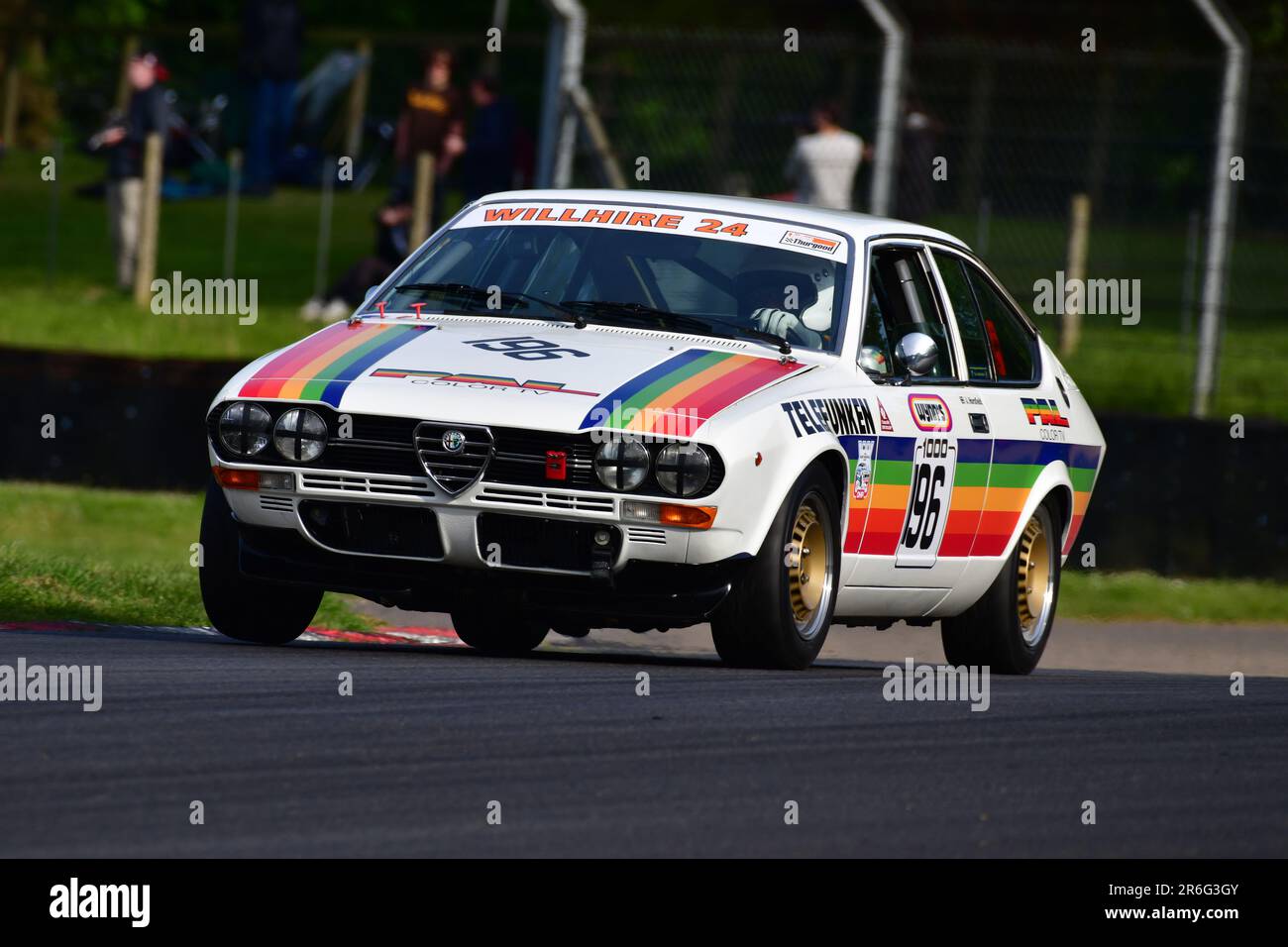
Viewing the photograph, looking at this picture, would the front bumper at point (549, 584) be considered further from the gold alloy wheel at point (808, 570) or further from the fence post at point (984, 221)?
the fence post at point (984, 221)

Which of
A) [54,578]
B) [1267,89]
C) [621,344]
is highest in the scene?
[1267,89]

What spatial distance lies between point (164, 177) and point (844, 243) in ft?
78.8

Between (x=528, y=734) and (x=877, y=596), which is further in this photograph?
(x=877, y=596)

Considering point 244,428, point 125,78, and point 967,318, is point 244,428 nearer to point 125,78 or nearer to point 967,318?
point 967,318

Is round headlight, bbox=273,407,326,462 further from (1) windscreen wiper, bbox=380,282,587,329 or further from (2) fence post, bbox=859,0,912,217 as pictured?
(2) fence post, bbox=859,0,912,217

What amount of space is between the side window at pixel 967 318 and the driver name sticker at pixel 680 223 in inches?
30.0

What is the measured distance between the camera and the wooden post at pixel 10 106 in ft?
121

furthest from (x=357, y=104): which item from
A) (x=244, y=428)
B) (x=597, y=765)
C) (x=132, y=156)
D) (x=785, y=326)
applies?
(x=597, y=765)

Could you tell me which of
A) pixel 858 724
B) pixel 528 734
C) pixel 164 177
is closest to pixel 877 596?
pixel 858 724

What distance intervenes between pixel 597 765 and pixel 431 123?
15202mm

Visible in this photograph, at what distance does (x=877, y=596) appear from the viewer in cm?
889

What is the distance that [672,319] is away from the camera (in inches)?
339

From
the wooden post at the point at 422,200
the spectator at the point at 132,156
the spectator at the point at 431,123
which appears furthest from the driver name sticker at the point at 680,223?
the spectator at the point at 132,156
